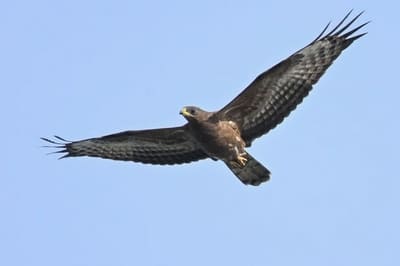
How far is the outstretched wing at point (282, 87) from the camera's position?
23.3 meters

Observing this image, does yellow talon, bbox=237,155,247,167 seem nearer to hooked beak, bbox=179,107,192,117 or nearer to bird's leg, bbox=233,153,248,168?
bird's leg, bbox=233,153,248,168

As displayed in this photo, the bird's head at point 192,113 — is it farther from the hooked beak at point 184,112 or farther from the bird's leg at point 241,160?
the bird's leg at point 241,160

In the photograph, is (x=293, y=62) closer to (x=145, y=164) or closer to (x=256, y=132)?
(x=256, y=132)

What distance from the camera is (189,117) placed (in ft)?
75.9

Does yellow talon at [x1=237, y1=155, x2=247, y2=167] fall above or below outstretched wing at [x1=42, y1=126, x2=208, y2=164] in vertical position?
below

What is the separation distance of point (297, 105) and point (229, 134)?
1196 mm

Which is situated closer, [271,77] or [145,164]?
[271,77]

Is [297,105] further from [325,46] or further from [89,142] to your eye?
→ [89,142]

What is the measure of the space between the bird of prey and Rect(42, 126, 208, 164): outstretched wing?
0.05ft

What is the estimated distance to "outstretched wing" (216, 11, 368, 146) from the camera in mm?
23344

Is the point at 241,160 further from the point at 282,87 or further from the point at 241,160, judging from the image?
the point at 282,87

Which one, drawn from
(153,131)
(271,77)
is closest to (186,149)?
(153,131)

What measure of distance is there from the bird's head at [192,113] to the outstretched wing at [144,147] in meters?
1.03

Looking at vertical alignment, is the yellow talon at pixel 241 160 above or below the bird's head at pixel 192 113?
below
